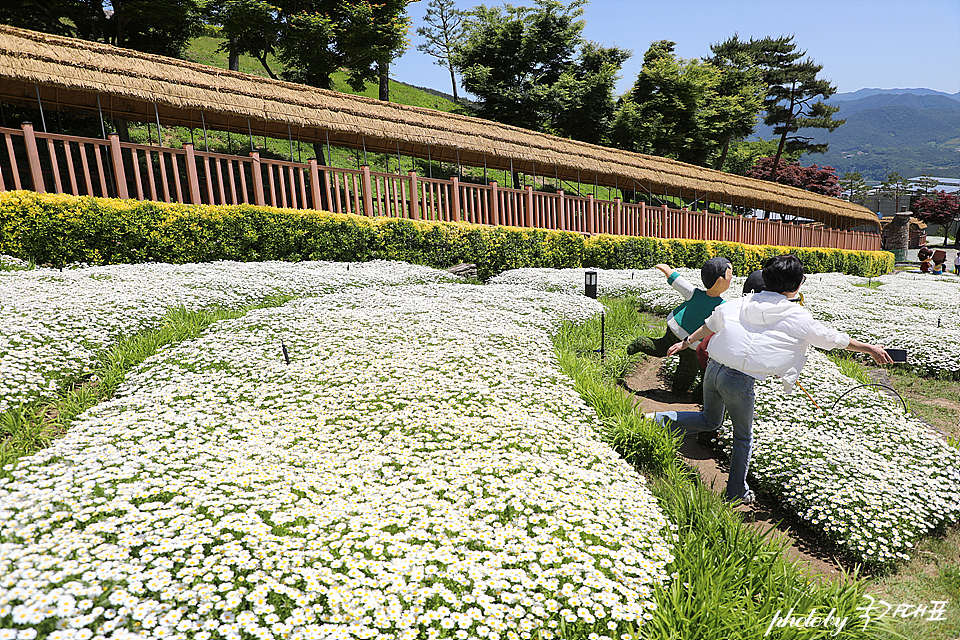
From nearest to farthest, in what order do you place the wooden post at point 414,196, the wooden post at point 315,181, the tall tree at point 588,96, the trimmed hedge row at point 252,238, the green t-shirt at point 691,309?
the green t-shirt at point 691,309 → the trimmed hedge row at point 252,238 → the wooden post at point 315,181 → the wooden post at point 414,196 → the tall tree at point 588,96

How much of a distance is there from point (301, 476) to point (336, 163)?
23.1 m

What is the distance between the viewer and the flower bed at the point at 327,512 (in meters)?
2.12

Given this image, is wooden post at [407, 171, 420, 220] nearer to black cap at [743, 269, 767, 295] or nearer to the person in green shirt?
the person in green shirt

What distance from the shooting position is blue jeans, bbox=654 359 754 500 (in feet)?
12.5

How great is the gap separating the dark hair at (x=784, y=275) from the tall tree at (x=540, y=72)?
30.5 m

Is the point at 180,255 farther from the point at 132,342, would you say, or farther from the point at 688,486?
the point at 688,486

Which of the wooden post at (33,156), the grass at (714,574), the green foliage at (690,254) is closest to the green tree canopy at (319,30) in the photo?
the wooden post at (33,156)

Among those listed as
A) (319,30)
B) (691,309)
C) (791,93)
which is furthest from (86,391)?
(791,93)

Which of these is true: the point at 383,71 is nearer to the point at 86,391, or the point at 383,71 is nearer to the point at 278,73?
the point at 278,73

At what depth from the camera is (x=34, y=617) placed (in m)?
1.80

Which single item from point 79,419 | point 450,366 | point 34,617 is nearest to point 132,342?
point 79,419

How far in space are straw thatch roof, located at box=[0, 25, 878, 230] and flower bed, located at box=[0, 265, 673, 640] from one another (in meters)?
8.41

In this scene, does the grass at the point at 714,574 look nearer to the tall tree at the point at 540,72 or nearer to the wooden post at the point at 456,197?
the wooden post at the point at 456,197

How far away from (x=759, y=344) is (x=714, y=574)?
1705 mm
